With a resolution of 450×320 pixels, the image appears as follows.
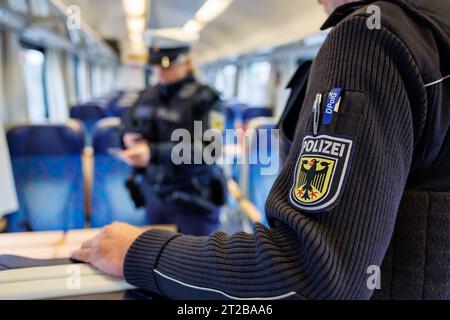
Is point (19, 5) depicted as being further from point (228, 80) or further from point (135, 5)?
point (228, 80)

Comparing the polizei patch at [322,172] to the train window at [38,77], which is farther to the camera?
the train window at [38,77]

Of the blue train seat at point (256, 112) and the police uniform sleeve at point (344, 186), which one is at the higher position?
the blue train seat at point (256, 112)

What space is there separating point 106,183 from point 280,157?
1.80m

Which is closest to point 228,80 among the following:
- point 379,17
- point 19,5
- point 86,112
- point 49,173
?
point 86,112

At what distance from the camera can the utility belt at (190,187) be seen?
2004mm

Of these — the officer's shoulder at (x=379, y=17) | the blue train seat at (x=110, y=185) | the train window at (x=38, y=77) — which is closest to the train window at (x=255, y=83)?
the train window at (x=38, y=77)

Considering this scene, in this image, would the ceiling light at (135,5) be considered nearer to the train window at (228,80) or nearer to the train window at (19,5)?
the train window at (19,5)

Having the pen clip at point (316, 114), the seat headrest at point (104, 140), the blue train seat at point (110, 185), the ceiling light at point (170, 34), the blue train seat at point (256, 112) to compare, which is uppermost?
the ceiling light at point (170, 34)

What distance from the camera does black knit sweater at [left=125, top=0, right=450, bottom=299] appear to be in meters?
0.49

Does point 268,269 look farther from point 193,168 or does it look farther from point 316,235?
point 193,168

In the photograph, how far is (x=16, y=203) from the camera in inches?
78.2

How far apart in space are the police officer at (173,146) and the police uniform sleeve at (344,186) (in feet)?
4.62

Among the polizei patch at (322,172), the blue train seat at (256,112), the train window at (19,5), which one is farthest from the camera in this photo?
the blue train seat at (256,112)
